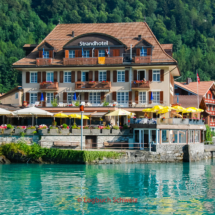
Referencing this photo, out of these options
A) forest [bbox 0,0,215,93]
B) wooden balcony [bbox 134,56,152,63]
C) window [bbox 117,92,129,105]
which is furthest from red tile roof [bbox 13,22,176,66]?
forest [bbox 0,0,215,93]

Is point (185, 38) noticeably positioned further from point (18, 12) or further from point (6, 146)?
point (6, 146)

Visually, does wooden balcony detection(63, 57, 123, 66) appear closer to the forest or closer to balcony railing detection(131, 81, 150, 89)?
balcony railing detection(131, 81, 150, 89)

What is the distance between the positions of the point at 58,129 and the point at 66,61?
11.9 m

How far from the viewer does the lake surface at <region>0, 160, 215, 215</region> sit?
23625 mm

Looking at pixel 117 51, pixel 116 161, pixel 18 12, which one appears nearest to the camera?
pixel 116 161

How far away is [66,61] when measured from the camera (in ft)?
182

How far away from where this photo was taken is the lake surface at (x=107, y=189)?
2362 cm

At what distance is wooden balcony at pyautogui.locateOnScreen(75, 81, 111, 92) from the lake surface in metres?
16.3

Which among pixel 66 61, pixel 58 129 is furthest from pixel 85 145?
pixel 66 61

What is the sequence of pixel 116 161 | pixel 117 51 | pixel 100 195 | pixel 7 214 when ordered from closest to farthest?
pixel 7 214 < pixel 100 195 < pixel 116 161 < pixel 117 51

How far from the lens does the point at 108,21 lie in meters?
186

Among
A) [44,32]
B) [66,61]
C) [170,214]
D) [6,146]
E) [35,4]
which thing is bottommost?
[170,214]

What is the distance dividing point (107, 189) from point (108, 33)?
111 feet

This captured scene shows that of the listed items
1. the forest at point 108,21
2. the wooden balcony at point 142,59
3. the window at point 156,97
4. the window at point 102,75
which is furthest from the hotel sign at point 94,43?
the forest at point 108,21
